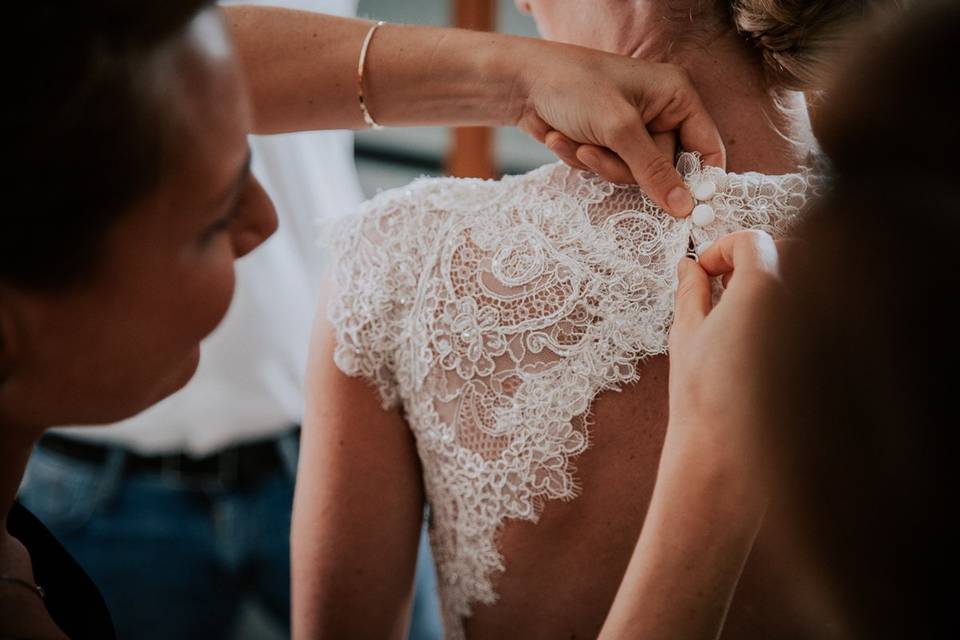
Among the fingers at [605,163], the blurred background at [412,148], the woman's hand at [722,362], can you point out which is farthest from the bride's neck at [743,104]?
the blurred background at [412,148]

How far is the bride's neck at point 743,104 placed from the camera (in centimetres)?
108

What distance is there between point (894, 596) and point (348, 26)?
3.54 ft

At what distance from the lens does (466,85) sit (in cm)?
126

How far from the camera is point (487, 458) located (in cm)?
111

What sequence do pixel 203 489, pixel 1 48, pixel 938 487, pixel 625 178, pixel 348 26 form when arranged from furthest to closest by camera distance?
1. pixel 203 489
2. pixel 348 26
3. pixel 625 178
4. pixel 1 48
5. pixel 938 487

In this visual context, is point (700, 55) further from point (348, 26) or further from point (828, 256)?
point (828, 256)

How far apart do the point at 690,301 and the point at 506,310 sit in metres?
0.26

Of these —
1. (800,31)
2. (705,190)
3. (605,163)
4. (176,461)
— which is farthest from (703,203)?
(176,461)

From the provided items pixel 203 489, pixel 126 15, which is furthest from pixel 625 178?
pixel 203 489

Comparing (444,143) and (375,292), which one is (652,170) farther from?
(444,143)

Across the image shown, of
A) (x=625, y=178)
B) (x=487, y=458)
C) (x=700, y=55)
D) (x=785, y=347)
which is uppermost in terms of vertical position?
(x=785, y=347)

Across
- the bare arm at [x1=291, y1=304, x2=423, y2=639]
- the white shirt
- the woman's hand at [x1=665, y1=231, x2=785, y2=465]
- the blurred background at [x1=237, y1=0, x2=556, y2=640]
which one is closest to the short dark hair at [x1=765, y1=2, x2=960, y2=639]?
the woman's hand at [x1=665, y1=231, x2=785, y2=465]

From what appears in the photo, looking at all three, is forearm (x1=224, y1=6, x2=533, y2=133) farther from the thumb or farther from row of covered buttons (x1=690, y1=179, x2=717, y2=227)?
the thumb

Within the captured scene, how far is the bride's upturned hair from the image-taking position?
1.06m
